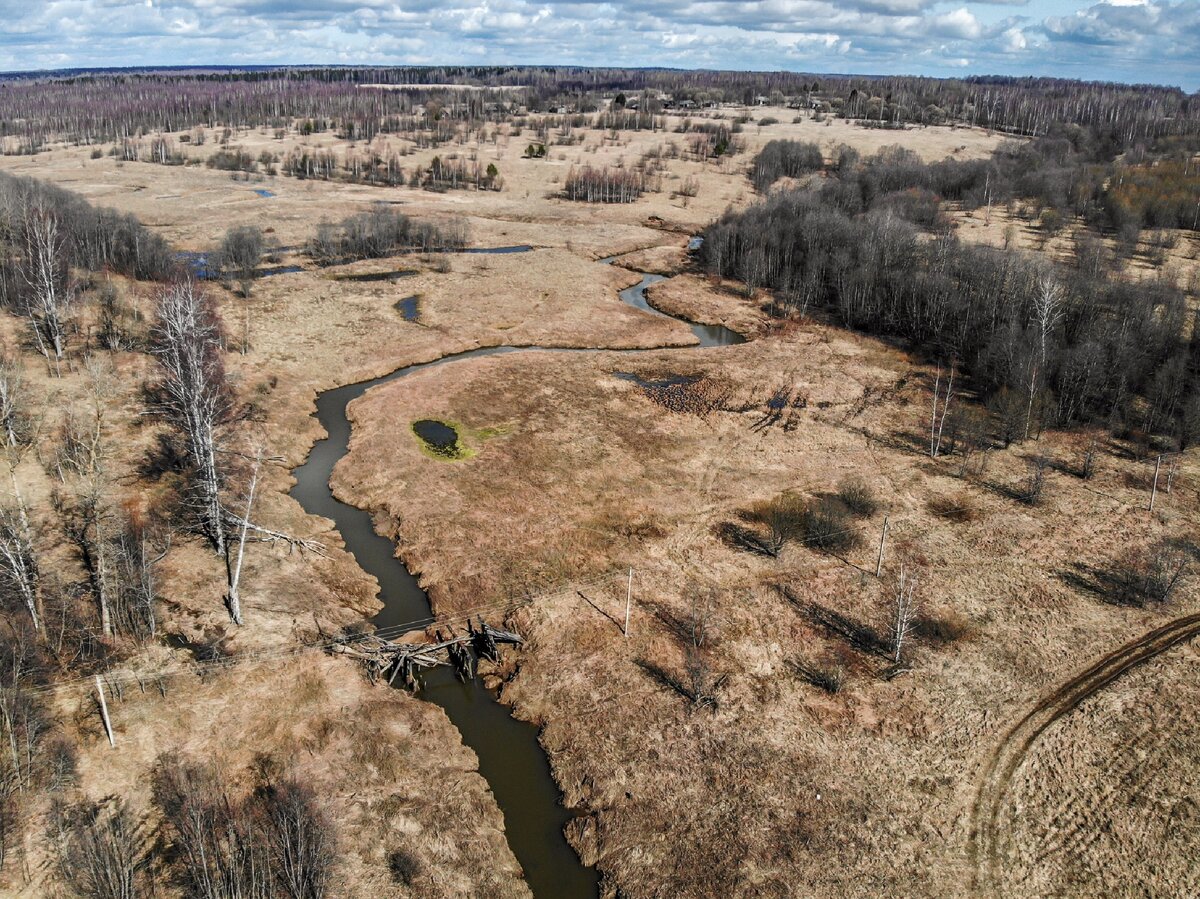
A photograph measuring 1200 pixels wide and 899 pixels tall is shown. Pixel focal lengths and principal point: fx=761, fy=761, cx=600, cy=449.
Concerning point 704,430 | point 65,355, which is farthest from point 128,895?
point 65,355

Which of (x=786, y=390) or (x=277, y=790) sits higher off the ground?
(x=786, y=390)

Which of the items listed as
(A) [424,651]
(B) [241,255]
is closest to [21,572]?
(A) [424,651]

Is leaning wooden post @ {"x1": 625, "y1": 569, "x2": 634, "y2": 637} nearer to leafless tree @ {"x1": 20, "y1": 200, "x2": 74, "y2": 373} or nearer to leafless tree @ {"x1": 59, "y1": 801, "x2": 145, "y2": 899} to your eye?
leafless tree @ {"x1": 59, "y1": 801, "x2": 145, "y2": 899}

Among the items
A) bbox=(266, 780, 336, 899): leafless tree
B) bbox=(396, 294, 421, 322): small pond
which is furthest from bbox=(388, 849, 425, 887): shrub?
bbox=(396, 294, 421, 322): small pond

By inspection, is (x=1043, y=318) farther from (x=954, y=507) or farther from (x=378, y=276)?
(x=378, y=276)

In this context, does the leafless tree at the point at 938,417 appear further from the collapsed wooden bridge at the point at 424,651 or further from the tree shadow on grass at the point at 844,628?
the collapsed wooden bridge at the point at 424,651

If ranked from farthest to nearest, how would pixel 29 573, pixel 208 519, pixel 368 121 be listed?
pixel 368 121 → pixel 208 519 → pixel 29 573

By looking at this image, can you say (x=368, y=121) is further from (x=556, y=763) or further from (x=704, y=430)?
(x=556, y=763)
